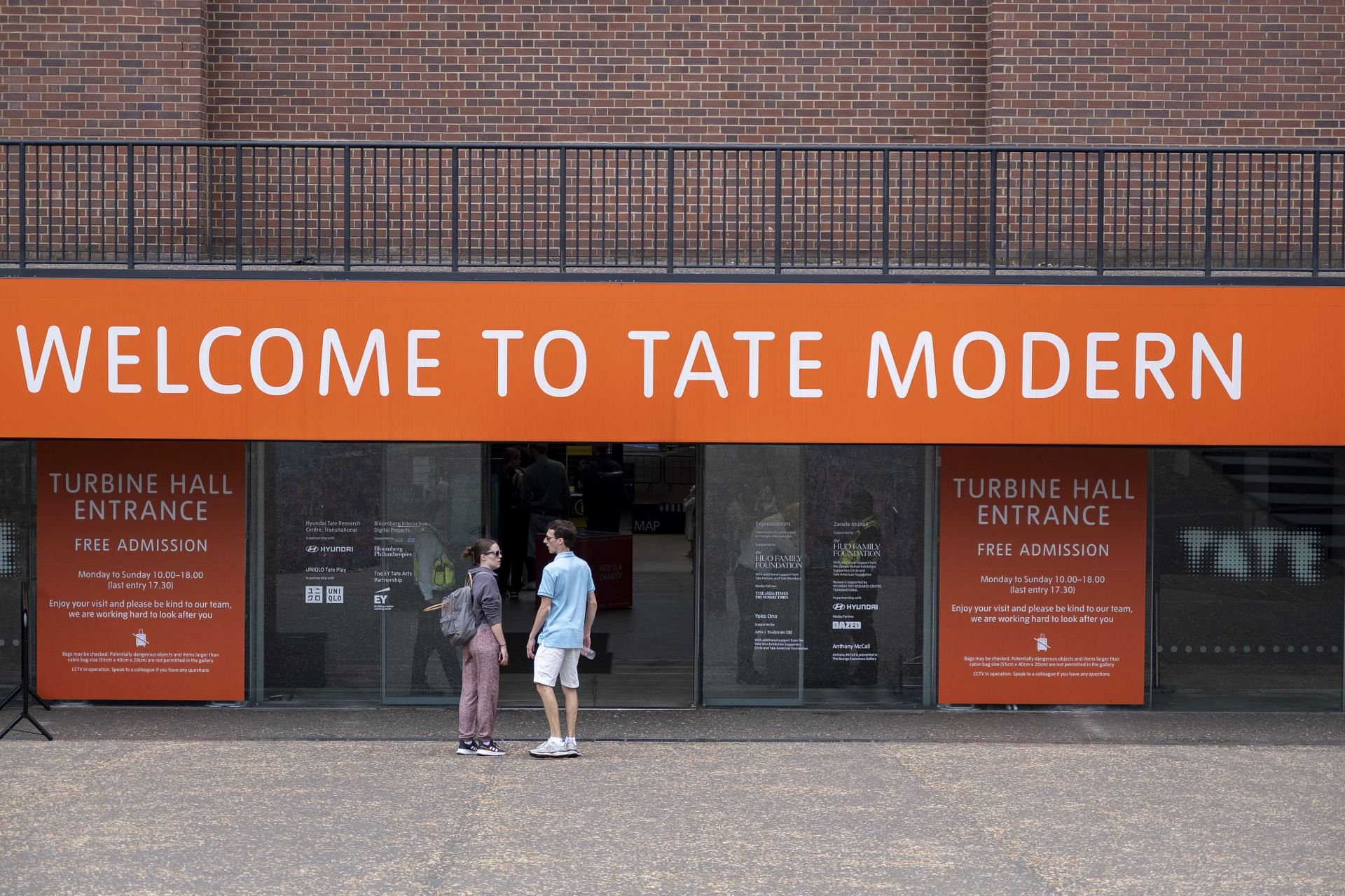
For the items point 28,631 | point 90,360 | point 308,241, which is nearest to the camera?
point 90,360

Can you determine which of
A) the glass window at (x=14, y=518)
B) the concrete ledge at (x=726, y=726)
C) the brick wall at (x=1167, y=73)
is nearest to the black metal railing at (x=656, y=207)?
the brick wall at (x=1167, y=73)

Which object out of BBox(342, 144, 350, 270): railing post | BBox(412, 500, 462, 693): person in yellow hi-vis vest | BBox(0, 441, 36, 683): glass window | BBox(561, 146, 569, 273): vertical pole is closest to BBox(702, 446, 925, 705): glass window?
BBox(412, 500, 462, 693): person in yellow hi-vis vest

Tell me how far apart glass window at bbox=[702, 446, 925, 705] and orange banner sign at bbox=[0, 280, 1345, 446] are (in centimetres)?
122

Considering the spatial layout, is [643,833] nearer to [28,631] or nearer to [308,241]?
[28,631]

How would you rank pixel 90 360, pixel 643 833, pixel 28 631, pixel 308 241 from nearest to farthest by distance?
pixel 643 833
pixel 90 360
pixel 28 631
pixel 308 241

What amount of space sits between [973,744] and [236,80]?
847 centimetres

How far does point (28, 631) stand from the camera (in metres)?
11.9

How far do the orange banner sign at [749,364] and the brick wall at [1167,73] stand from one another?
2.63m

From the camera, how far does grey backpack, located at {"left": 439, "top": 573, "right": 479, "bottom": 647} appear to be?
1070 cm

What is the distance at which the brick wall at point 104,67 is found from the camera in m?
13.0

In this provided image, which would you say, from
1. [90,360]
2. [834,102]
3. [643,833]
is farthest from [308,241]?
[643,833]

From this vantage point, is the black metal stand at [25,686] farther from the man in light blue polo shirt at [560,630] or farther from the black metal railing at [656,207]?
the man in light blue polo shirt at [560,630]

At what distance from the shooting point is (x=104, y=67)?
513 inches

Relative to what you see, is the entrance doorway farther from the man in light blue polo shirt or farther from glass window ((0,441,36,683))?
glass window ((0,441,36,683))
